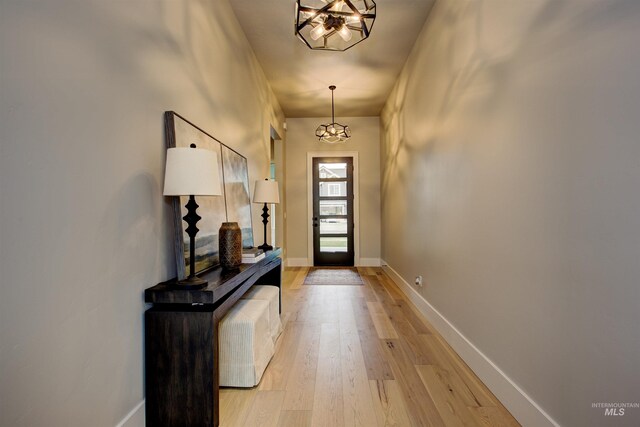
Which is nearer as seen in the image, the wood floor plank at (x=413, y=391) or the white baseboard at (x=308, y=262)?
the wood floor plank at (x=413, y=391)

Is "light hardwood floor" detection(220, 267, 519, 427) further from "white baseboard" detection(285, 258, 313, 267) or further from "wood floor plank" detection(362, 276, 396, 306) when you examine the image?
"white baseboard" detection(285, 258, 313, 267)

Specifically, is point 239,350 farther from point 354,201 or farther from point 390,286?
point 354,201

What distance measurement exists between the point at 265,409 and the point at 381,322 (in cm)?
161

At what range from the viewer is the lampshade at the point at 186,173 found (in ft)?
4.93

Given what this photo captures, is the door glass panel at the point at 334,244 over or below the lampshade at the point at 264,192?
below

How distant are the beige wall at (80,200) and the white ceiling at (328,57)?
1.57 meters

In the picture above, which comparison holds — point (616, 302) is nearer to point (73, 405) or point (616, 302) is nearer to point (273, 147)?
point (73, 405)

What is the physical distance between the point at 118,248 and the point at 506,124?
2130mm

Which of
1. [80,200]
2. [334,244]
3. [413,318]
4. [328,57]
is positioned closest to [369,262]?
[334,244]

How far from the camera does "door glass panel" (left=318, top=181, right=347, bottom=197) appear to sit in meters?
6.31

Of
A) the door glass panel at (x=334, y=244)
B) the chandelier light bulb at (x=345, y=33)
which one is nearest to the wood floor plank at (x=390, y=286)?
the door glass panel at (x=334, y=244)

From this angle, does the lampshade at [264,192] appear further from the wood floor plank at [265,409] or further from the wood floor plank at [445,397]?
the wood floor plank at [445,397]

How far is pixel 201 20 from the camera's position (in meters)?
2.24

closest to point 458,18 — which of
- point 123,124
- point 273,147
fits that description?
point 123,124
